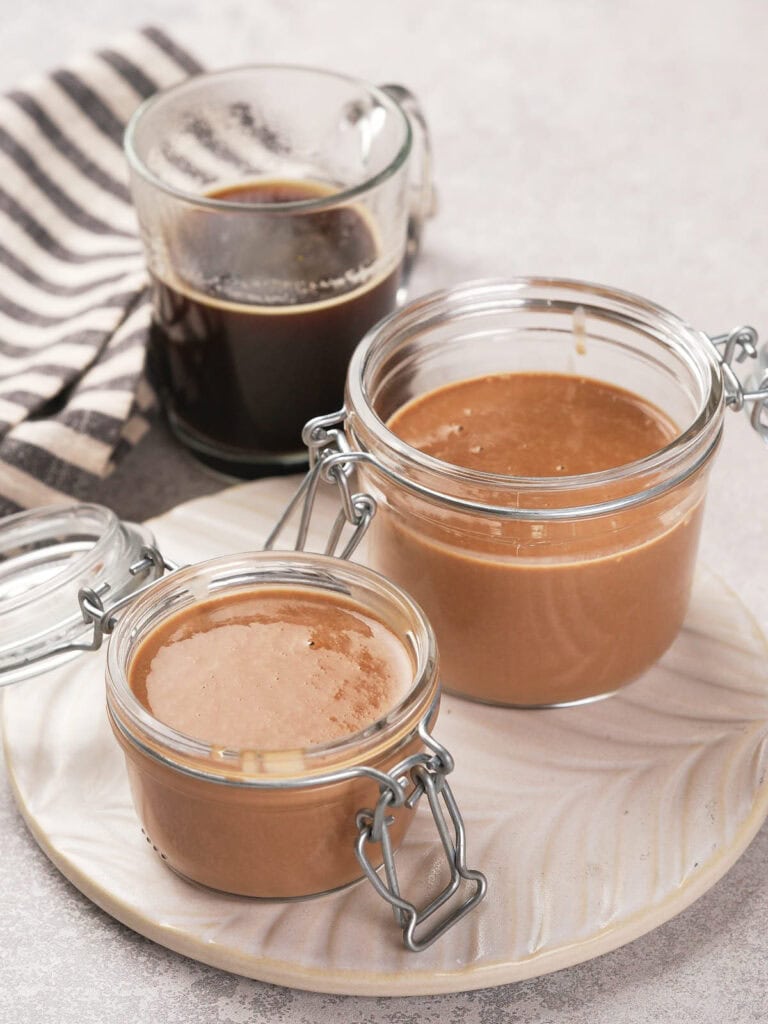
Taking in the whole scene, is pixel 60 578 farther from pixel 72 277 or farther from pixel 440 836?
pixel 72 277

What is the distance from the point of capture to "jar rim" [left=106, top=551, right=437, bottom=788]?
1051mm

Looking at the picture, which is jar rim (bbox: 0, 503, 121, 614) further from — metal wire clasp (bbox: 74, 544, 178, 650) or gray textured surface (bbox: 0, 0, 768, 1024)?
gray textured surface (bbox: 0, 0, 768, 1024)

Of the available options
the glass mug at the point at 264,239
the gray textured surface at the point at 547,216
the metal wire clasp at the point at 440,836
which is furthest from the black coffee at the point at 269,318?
the metal wire clasp at the point at 440,836

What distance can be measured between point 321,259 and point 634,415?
402 millimetres

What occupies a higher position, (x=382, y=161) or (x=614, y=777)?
(x=382, y=161)

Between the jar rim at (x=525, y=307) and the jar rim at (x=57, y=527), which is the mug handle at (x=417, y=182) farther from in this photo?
the jar rim at (x=57, y=527)

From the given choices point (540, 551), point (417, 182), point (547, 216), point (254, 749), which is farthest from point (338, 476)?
point (547, 216)

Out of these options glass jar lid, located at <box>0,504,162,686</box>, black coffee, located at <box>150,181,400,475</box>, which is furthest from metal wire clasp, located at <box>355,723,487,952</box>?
black coffee, located at <box>150,181,400,475</box>

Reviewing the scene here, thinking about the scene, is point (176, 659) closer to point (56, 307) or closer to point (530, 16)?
point (56, 307)

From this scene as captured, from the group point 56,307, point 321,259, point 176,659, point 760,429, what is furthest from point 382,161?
point 176,659

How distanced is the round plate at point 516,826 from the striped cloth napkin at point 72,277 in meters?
0.29

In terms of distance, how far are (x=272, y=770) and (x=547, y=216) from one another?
4.13ft

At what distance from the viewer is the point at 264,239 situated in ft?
Result: 5.08

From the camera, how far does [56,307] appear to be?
5.90 ft
